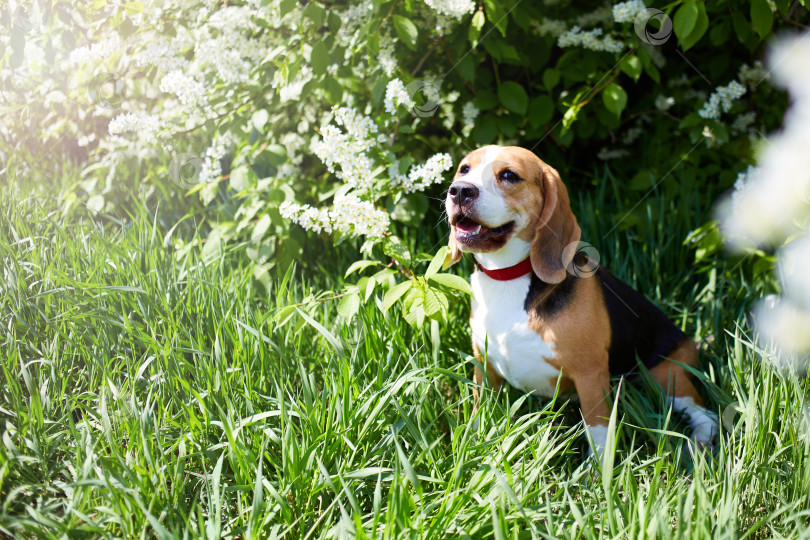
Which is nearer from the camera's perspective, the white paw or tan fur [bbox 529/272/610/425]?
tan fur [bbox 529/272/610/425]

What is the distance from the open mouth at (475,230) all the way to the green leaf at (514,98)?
4.05 feet

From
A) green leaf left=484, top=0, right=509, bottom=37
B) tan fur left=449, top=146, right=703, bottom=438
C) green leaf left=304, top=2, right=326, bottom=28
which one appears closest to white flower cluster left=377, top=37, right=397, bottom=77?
green leaf left=304, top=2, right=326, bottom=28

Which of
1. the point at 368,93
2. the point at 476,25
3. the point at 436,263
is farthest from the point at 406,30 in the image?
the point at 436,263

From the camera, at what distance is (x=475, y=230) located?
7.34ft

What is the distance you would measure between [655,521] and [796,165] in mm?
1922

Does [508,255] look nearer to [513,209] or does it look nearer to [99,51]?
[513,209]

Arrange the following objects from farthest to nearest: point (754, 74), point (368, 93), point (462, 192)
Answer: point (754, 74), point (368, 93), point (462, 192)

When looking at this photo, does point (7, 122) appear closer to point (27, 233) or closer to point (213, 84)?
point (27, 233)

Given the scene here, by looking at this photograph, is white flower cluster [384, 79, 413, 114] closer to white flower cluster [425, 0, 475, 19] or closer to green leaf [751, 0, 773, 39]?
white flower cluster [425, 0, 475, 19]

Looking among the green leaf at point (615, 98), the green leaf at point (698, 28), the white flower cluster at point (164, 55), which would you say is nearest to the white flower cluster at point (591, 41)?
the green leaf at point (615, 98)

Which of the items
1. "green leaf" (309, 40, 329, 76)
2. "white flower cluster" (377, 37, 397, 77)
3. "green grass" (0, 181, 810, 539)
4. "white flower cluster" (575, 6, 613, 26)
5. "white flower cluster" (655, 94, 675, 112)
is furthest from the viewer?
"white flower cluster" (655, 94, 675, 112)

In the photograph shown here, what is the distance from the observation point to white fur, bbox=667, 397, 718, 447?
7.97 ft

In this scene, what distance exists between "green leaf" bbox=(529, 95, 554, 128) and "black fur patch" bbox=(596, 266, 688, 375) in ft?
3.74

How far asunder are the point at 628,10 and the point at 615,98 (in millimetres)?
416
